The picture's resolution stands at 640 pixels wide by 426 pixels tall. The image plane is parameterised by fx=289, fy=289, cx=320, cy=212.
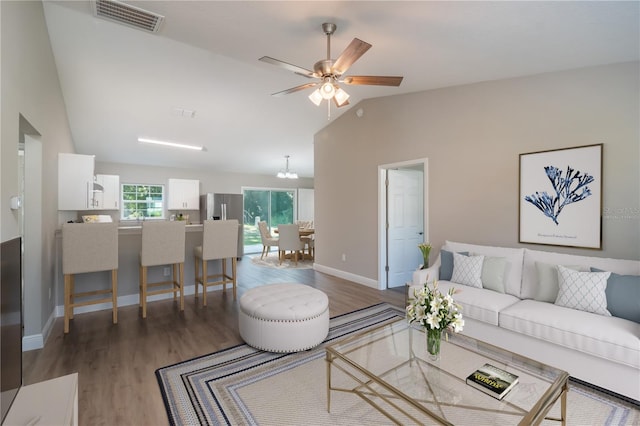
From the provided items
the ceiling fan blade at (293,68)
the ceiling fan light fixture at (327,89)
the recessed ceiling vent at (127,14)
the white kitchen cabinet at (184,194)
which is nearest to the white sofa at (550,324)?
the ceiling fan light fixture at (327,89)

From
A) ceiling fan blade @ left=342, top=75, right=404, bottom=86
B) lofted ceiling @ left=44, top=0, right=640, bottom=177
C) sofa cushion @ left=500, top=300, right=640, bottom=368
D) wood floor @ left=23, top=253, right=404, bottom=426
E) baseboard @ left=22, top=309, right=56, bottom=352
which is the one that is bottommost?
wood floor @ left=23, top=253, right=404, bottom=426

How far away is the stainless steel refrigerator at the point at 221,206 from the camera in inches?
291

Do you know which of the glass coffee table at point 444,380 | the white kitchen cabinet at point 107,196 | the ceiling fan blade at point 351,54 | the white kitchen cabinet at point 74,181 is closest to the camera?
the glass coffee table at point 444,380

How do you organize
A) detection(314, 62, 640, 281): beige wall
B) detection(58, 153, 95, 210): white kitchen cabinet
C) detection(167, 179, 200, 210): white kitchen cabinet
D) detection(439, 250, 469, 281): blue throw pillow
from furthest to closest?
detection(167, 179, 200, 210): white kitchen cabinet → detection(58, 153, 95, 210): white kitchen cabinet → detection(439, 250, 469, 281): blue throw pillow → detection(314, 62, 640, 281): beige wall

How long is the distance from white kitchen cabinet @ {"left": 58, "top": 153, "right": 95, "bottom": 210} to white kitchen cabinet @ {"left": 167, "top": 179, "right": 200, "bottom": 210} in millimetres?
3220

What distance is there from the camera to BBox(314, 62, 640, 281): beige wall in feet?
8.55

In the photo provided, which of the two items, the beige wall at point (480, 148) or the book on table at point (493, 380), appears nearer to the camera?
the book on table at point (493, 380)

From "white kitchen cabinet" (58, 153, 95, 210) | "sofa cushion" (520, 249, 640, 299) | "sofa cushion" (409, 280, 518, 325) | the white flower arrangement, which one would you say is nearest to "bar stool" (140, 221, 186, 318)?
"white kitchen cabinet" (58, 153, 95, 210)

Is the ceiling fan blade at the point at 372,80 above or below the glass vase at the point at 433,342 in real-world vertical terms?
above

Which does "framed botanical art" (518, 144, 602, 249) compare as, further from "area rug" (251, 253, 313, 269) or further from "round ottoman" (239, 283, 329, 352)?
"area rug" (251, 253, 313, 269)

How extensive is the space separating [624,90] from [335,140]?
12.7 ft

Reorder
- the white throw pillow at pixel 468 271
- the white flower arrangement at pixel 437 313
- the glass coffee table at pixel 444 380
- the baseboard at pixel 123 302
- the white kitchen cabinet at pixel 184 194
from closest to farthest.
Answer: the glass coffee table at pixel 444 380 < the white flower arrangement at pixel 437 313 < the white throw pillow at pixel 468 271 < the baseboard at pixel 123 302 < the white kitchen cabinet at pixel 184 194

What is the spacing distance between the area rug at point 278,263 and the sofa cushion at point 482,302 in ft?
12.9

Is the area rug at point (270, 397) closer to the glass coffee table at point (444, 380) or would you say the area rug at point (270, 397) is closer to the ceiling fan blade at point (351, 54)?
the glass coffee table at point (444, 380)
